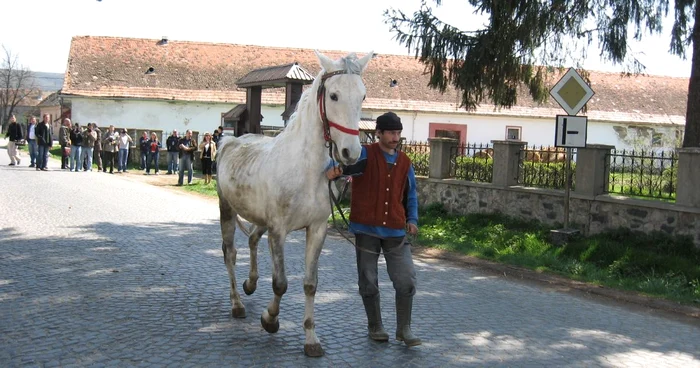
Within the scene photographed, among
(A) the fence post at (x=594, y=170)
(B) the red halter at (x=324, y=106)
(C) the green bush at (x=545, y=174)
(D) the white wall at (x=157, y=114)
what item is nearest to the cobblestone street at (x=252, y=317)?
(B) the red halter at (x=324, y=106)

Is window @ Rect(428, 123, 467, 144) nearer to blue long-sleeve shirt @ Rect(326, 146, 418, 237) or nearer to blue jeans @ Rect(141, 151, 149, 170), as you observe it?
blue jeans @ Rect(141, 151, 149, 170)

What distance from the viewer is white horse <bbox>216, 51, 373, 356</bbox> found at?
5.32 metres

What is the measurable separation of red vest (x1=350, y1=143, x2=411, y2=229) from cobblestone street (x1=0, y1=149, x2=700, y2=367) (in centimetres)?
107

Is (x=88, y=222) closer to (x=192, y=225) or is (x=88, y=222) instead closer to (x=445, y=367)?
(x=192, y=225)

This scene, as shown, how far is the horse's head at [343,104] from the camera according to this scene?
522cm

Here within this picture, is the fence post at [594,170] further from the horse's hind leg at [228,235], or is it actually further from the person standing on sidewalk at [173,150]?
the person standing on sidewalk at [173,150]

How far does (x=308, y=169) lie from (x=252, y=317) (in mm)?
1813

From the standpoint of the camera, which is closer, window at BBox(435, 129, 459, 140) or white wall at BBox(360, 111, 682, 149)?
white wall at BBox(360, 111, 682, 149)

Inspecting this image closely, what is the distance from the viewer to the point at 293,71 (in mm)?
19500

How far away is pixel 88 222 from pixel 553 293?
8.41m

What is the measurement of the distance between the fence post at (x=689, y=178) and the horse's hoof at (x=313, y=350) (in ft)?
24.8

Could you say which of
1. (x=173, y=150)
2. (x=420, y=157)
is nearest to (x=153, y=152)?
(x=173, y=150)

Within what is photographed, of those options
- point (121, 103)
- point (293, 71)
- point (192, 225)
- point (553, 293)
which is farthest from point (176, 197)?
point (121, 103)

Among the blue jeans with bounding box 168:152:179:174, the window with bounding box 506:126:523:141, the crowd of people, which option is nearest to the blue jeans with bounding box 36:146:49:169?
A: the crowd of people
